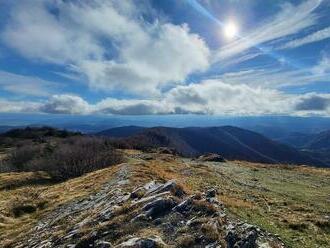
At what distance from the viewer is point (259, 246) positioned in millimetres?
19719

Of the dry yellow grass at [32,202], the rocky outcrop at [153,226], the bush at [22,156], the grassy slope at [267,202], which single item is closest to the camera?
the rocky outcrop at [153,226]

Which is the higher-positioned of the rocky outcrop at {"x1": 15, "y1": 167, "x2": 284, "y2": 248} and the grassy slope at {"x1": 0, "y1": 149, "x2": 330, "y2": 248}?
the rocky outcrop at {"x1": 15, "y1": 167, "x2": 284, "y2": 248}

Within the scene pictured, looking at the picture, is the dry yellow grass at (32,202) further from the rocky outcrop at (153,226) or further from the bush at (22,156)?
the bush at (22,156)

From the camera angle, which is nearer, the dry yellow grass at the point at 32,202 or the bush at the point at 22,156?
the dry yellow grass at the point at 32,202

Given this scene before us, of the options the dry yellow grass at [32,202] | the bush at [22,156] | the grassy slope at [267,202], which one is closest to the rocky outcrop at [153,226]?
the grassy slope at [267,202]

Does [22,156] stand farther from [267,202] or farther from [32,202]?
[267,202]

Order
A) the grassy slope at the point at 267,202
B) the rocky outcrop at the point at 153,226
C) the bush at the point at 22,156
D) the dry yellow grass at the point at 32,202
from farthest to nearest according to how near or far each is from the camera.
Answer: the bush at the point at 22,156 → the dry yellow grass at the point at 32,202 → the grassy slope at the point at 267,202 → the rocky outcrop at the point at 153,226

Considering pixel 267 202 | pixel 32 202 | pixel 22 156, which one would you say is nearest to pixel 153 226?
pixel 267 202

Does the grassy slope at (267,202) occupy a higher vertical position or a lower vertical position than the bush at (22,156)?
higher

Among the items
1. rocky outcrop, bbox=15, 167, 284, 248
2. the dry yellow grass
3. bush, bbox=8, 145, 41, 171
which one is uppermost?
rocky outcrop, bbox=15, 167, 284, 248

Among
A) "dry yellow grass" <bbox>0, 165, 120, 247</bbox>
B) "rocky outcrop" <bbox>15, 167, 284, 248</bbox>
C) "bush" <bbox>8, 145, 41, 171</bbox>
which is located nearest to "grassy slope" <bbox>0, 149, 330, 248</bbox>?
"dry yellow grass" <bbox>0, 165, 120, 247</bbox>

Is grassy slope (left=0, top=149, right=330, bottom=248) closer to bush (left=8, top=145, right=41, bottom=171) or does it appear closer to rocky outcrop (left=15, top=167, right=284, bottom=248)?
rocky outcrop (left=15, top=167, right=284, bottom=248)

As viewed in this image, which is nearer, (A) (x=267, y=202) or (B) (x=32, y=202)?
(A) (x=267, y=202)

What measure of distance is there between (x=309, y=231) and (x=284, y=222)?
1904mm
